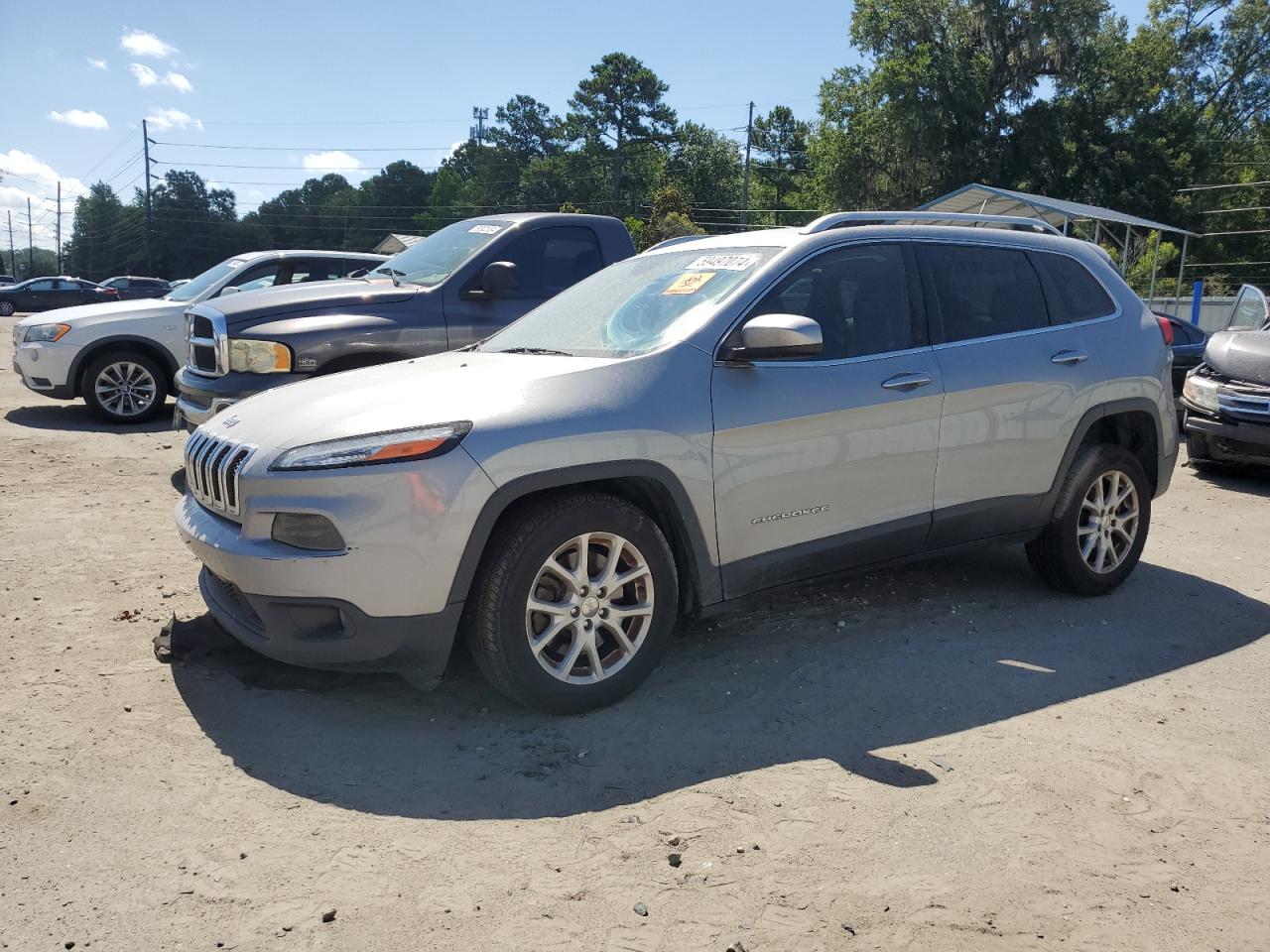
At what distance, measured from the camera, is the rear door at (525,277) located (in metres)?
7.60

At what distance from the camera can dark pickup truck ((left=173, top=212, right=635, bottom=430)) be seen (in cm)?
714

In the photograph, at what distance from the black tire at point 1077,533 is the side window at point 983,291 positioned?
76 centimetres

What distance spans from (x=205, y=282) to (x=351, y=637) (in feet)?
30.8

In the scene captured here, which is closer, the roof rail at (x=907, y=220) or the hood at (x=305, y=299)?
the roof rail at (x=907, y=220)

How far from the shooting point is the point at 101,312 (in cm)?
1074

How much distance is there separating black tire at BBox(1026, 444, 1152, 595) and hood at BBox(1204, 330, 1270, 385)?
4.07 meters

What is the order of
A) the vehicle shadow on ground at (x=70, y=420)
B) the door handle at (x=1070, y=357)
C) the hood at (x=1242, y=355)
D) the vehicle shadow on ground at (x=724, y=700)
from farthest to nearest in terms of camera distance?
1. the vehicle shadow on ground at (x=70, y=420)
2. the hood at (x=1242, y=355)
3. the door handle at (x=1070, y=357)
4. the vehicle shadow on ground at (x=724, y=700)

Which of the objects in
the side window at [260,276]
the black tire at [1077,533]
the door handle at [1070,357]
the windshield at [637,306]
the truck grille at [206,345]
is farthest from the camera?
the side window at [260,276]

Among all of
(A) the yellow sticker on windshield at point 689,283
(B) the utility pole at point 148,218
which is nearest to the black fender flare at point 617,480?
(A) the yellow sticker on windshield at point 689,283

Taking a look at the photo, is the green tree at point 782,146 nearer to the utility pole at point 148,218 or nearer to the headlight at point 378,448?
the utility pole at point 148,218

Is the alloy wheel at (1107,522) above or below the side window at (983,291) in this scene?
below

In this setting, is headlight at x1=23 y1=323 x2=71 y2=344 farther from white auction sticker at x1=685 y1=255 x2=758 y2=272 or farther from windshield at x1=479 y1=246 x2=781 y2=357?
white auction sticker at x1=685 y1=255 x2=758 y2=272

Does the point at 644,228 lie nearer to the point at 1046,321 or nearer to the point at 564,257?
the point at 564,257

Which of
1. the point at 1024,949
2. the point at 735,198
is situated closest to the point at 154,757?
the point at 1024,949
